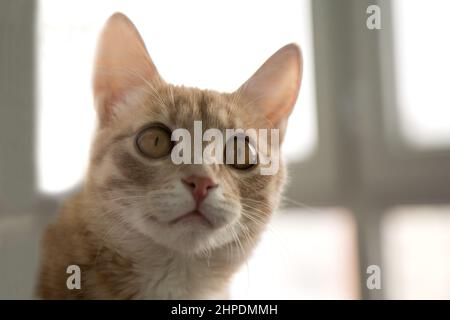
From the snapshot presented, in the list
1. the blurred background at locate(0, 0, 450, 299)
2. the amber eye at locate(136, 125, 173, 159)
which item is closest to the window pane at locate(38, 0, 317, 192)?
the blurred background at locate(0, 0, 450, 299)

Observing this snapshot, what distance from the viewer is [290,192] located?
3.11ft

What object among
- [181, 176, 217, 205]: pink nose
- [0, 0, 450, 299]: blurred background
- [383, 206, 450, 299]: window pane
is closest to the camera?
[181, 176, 217, 205]: pink nose

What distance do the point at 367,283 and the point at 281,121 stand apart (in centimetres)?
36

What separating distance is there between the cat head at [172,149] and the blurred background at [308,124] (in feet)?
0.15

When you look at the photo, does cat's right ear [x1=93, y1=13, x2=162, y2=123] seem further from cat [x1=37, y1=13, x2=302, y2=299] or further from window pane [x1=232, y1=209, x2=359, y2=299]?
window pane [x1=232, y1=209, x2=359, y2=299]

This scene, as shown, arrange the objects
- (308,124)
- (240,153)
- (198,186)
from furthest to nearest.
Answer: (308,124), (240,153), (198,186)

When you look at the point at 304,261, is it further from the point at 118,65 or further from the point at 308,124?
the point at 118,65

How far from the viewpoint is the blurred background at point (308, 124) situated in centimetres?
86

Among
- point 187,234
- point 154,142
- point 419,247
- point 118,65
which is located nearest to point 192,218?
point 187,234

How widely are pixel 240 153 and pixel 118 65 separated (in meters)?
0.26

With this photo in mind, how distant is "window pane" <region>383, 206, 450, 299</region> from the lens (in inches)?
38.7

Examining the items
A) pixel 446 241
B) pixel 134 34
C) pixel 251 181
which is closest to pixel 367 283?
pixel 446 241

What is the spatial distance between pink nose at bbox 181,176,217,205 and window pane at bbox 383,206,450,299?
457 mm

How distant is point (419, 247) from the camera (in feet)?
3.28
